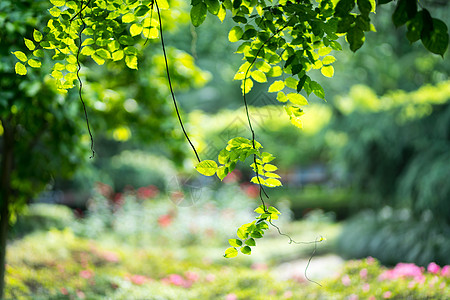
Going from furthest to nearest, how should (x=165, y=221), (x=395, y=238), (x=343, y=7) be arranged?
(x=165, y=221) → (x=395, y=238) → (x=343, y=7)

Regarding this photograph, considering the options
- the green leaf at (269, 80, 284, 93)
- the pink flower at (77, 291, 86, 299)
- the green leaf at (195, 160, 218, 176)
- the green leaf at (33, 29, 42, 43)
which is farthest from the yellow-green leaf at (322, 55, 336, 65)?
the pink flower at (77, 291, 86, 299)

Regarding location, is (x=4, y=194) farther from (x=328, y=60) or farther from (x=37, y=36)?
(x=328, y=60)

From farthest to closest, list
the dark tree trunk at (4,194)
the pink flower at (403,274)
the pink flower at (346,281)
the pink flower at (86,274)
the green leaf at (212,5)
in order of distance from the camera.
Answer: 1. the pink flower at (86,274)
2. the pink flower at (346,281)
3. the pink flower at (403,274)
4. the dark tree trunk at (4,194)
5. the green leaf at (212,5)

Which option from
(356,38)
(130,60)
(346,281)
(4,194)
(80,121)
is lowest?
(346,281)

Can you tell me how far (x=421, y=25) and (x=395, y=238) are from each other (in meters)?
5.09

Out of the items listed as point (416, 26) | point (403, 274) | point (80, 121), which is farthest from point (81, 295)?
point (416, 26)

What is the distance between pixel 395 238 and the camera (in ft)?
17.7

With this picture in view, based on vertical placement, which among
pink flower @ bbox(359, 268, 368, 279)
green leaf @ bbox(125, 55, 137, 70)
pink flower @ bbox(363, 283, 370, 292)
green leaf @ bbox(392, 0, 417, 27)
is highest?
green leaf @ bbox(392, 0, 417, 27)

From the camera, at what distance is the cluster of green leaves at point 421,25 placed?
2.75ft

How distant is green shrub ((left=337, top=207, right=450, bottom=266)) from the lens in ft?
15.8

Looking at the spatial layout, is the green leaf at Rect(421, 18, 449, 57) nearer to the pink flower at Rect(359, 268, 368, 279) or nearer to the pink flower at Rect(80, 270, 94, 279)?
the pink flower at Rect(359, 268, 368, 279)

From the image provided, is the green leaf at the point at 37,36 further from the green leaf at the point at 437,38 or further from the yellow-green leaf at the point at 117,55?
the green leaf at the point at 437,38

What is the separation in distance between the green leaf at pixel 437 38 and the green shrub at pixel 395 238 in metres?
4.34

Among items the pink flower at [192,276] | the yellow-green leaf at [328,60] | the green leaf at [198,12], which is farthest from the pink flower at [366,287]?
the green leaf at [198,12]
